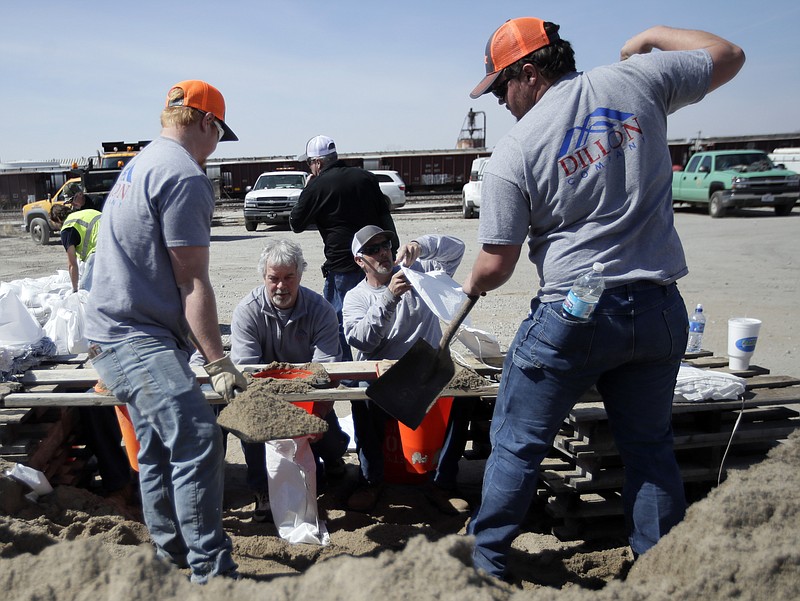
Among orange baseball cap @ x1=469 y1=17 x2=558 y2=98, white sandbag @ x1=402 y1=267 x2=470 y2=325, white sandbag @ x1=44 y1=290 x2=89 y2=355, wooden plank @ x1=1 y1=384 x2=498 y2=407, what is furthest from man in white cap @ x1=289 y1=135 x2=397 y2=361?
orange baseball cap @ x1=469 y1=17 x2=558 y2=98

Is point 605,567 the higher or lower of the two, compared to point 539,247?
lower

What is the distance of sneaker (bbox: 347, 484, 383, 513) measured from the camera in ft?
11.5

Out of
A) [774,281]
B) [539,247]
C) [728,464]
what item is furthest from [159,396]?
[774,281]

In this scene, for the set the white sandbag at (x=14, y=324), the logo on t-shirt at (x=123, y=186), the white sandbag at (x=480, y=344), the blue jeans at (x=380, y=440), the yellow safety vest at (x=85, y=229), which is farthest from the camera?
the yellow safety vest at (x=85, y=229)

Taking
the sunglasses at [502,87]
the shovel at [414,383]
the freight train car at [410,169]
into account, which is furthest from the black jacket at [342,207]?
the freight train car at [410,169]

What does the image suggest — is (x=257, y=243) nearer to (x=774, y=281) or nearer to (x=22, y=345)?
(x=774, y=281)

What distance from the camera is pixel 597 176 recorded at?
2234 millimetres

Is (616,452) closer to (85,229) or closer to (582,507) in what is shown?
(582,507)

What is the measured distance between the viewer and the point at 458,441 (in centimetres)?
365

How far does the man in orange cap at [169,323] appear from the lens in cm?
239

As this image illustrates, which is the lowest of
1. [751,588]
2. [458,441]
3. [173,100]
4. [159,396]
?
[458,441]

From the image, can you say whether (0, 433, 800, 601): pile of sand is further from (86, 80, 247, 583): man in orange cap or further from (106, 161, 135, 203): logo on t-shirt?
(106, 161, 135, 203): logo on t-shirt

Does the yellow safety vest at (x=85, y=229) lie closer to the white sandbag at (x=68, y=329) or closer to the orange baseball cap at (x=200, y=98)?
the white sandbag at (x=68, y=329)

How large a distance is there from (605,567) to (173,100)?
2.66 metres
